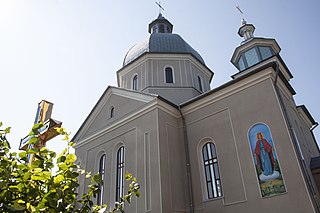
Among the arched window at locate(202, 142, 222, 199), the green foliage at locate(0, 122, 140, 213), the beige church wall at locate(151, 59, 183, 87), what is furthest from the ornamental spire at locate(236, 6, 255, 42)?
the green foliage at locate(0, 122, 140, 213)

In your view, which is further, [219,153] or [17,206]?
[219,153]

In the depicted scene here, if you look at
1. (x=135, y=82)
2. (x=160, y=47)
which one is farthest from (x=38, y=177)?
(x=160, y=47)

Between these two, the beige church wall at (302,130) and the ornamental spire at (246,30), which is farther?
the ornamental spire at (246,30)

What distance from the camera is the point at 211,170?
33.9 feet

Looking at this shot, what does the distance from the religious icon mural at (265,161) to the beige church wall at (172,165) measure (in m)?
3.03

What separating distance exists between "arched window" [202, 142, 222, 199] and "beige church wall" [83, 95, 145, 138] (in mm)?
3720

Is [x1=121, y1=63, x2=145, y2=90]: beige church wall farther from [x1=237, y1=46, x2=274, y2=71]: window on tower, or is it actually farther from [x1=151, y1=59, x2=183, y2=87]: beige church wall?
[x1=237, y1=46, x2=274, y2=71]: window on tower

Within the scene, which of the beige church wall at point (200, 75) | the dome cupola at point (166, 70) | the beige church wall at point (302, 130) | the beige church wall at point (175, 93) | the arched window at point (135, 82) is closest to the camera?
the beige church wall at point (302, 130)

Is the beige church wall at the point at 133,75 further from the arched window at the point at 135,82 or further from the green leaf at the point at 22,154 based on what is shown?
the green leaf at the point at 22,154

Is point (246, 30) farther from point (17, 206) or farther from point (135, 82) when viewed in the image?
point (17, 206)

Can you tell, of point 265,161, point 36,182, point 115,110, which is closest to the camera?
point 36,182

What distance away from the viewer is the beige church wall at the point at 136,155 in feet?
32.2

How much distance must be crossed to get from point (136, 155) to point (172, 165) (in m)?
1.71

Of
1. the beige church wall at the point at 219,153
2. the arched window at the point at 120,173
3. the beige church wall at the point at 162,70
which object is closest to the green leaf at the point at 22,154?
the beige church wall at the point at 219,153
